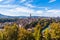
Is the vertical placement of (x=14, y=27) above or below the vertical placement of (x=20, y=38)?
above

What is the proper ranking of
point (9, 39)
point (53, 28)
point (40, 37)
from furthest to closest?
point (53, 28) < point (40, 37) < point (9, 39)

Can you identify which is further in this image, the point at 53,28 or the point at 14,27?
the point at 53,28

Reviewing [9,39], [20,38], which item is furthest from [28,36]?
[9,39]

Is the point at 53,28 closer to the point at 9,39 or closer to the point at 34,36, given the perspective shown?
the point at 34,36

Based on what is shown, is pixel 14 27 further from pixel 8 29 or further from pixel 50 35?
pixel 50 35

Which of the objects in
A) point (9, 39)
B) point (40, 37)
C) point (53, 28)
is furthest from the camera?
point (53, 28)

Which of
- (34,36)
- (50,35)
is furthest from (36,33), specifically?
(50,35)

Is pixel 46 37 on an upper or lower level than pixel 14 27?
lower

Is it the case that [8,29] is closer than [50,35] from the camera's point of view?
Yes

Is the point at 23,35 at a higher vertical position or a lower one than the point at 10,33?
lower
